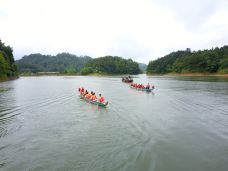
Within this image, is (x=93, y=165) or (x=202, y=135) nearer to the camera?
(x=93, y=165)

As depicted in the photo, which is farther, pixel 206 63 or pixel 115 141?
pixel 206 63

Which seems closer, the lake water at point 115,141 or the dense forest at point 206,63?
the lake water at point 115,141

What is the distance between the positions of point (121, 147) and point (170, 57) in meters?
176

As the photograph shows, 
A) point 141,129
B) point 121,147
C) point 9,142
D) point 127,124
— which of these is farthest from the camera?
point 127,124

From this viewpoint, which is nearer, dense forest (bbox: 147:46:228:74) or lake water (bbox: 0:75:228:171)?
lake water (bbox: 0:75:228:171)

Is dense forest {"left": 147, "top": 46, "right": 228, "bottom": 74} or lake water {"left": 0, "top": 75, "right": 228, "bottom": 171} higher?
dense forest {"left": 147, "top": 46, "right": 228, "bottom": 74}

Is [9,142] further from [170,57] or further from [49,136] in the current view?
[170,57]

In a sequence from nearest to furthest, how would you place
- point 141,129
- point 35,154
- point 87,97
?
1. point 35,154
2. point 141,129
3. point 87,97

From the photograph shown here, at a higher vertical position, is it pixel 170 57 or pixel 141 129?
pixel 170 57

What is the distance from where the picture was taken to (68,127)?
17969mm

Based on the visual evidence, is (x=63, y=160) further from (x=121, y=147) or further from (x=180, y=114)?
(x=180, y=114)

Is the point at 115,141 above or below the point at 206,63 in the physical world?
below

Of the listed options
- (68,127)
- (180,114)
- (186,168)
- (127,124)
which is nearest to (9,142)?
(68,127)

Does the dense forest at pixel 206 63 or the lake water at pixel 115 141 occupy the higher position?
the dense forest at pixel 206 63
